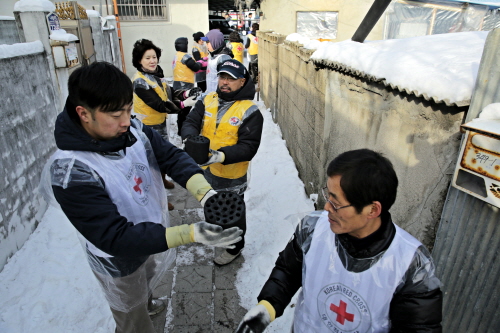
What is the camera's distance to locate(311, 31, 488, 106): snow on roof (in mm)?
1824

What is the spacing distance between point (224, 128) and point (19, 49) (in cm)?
266

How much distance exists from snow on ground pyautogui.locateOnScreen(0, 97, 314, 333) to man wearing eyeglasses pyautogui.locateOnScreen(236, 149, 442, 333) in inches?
59.9

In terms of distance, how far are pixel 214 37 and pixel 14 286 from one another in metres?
5.35

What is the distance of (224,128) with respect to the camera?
3.28 metres

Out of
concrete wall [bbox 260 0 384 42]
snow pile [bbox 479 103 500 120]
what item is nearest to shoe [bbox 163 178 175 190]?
snow pile [bbox 479 103 500 120]

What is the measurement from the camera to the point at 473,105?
1.70 metres

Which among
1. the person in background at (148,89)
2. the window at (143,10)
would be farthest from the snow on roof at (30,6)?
the window at (143,10)

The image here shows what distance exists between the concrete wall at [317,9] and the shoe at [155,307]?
1193 cm

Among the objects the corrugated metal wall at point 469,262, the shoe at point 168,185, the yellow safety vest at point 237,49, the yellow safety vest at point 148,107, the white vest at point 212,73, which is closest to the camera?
the corrugated metal wall at point 469,262

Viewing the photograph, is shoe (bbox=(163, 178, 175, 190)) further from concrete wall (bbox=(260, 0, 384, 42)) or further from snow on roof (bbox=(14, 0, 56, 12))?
concrete wall (bbox=(260, 0, 384, 42))

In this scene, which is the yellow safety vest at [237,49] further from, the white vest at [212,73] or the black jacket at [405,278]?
the black jacket at [405,278]

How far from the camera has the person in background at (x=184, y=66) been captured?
729 cm

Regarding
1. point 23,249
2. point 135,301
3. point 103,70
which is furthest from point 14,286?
point 103,70

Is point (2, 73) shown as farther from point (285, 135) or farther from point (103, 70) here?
point (285, 135)
